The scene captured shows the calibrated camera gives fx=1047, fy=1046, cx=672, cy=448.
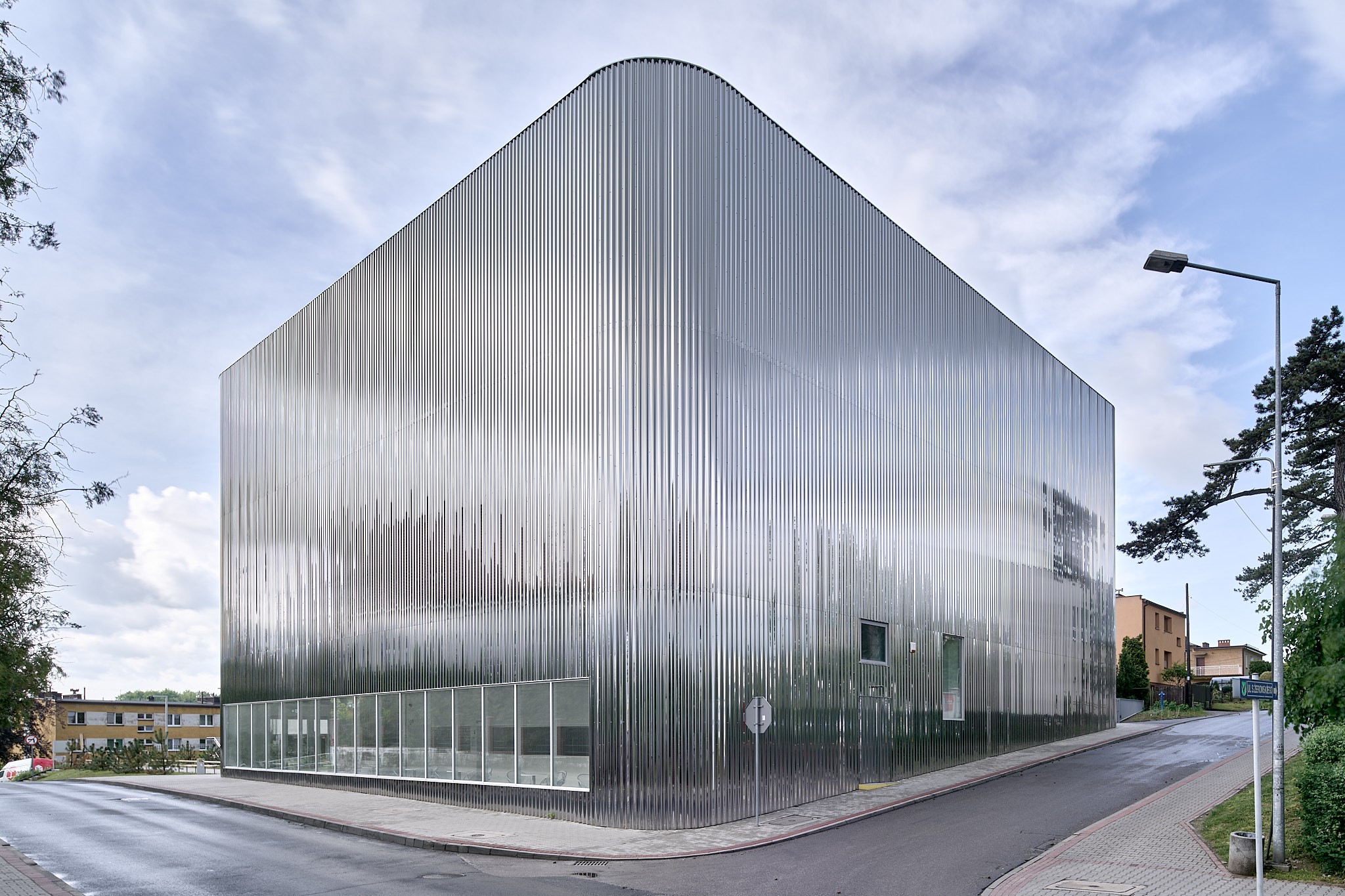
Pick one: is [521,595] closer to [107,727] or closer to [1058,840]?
[1058,840]

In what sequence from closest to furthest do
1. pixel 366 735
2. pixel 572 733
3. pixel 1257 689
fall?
pixel 1257 689
pixel 572 733
pixel 366 735

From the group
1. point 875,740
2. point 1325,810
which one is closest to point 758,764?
point 875,740

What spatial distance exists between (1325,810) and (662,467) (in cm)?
1315

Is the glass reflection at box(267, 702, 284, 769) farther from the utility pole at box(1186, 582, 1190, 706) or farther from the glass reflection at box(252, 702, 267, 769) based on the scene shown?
the utility pole at box(1186, 582, 1190, 706)

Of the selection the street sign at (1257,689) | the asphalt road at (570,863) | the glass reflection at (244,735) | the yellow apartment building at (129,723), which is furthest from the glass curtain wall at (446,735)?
the yellow apartment building at (129,723)

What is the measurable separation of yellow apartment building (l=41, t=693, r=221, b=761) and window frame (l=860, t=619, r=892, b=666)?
3559 inches

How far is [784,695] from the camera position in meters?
24.2

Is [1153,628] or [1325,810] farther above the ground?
[1325,810]

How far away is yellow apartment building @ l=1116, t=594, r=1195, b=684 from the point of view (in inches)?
3268

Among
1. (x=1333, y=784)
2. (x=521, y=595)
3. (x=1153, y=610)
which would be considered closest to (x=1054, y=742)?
(x=521, y=595)

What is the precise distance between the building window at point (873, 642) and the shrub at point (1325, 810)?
13.3m

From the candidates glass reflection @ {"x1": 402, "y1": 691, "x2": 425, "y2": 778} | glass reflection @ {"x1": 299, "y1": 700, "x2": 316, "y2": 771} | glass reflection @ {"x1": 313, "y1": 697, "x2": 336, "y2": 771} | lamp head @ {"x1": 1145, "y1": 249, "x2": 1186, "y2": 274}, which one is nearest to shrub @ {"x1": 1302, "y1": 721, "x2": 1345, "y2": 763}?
lamp head @ {"x1": 1145, "y1": 249, "x2": 1186, "y2": 274}

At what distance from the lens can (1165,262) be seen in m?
15.3

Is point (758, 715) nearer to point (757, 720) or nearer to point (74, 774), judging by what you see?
point (757, 720)
